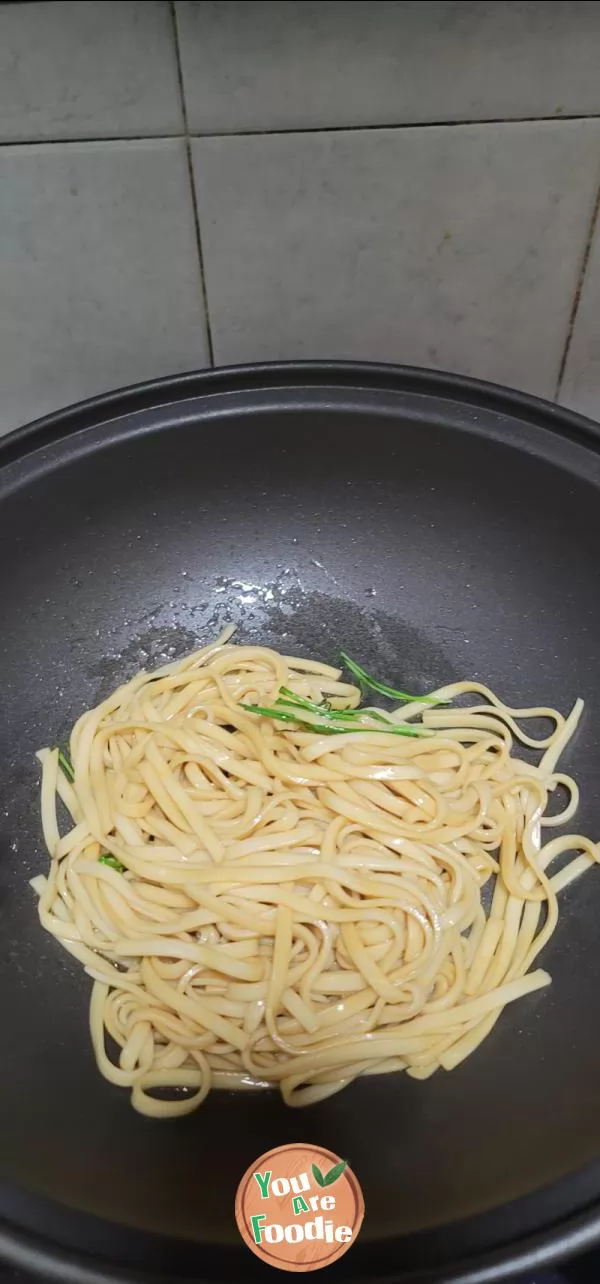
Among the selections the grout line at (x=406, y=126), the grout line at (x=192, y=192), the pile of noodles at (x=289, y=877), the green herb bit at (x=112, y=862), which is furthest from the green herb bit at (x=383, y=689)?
the grout line at (x=406, y=126)

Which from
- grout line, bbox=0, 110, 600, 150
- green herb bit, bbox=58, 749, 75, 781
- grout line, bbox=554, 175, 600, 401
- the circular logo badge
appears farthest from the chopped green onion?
grout line, bbox=0, 110, 600, 150

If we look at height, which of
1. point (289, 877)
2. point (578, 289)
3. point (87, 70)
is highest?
point (87, 70)

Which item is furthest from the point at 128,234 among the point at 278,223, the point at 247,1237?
the point at 247,1237

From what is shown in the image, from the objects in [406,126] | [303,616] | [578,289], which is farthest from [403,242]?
[303,616]

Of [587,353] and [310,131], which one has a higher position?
[310,131]

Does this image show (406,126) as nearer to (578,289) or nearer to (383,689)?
(578,289)

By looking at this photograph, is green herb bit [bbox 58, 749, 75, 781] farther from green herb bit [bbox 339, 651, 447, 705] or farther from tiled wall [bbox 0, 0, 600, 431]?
tiled wall [bbox 0, 0, 600, 431]

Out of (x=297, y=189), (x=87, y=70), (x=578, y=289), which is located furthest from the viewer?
(x=578, y=289)
